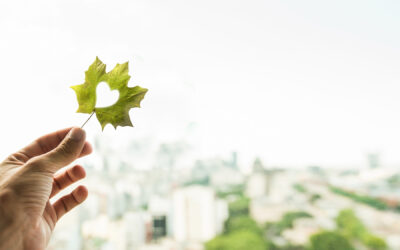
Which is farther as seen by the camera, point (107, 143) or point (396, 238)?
point (396, 238)

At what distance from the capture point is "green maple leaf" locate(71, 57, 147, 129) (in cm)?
46

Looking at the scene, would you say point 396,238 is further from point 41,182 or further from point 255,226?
point 41,182

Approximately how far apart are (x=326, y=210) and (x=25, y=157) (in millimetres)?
3577

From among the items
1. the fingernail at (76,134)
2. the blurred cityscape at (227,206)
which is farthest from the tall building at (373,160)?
the fingernail at (76,134)

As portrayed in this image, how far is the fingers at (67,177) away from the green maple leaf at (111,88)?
0.21 m

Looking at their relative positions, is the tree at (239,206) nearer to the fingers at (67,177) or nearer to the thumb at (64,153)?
the fingers at (67,177)

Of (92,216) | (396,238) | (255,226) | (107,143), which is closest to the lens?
(107,143)

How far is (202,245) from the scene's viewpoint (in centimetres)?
365

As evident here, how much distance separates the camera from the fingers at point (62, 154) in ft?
1.42

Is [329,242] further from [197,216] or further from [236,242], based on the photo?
[197,216]

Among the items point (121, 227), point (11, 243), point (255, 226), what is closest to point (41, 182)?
point (11, 243)

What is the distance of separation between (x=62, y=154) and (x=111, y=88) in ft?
0.41

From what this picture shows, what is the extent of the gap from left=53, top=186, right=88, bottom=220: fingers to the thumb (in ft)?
0.69

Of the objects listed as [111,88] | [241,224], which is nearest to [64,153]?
[111,88]
